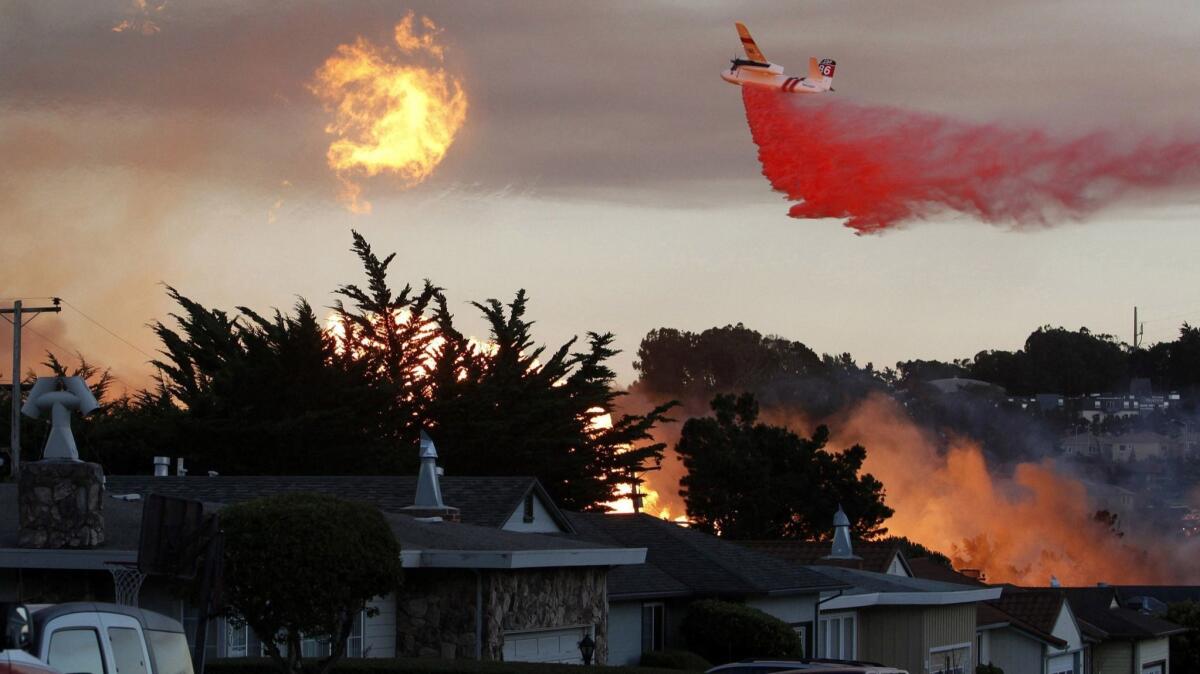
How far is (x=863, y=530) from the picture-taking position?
257 ft

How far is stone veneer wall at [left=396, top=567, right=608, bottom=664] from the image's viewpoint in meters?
27.8

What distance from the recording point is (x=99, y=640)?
15469mm

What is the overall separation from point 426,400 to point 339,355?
3.76 meters

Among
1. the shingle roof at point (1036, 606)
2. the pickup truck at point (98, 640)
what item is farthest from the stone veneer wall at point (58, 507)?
the shingle roof at point (1036, 606)

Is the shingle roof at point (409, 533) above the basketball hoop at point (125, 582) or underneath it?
above

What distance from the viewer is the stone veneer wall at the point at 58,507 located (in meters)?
24.1

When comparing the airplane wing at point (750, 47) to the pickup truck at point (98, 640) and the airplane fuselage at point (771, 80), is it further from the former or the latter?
the pickup truck at point (98, 640)

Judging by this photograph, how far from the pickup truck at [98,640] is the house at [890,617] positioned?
25617mm

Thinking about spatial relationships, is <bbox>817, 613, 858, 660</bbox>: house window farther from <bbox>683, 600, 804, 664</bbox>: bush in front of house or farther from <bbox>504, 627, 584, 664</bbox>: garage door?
<bbox>504, 627, 584, 664</bbox>: garage door

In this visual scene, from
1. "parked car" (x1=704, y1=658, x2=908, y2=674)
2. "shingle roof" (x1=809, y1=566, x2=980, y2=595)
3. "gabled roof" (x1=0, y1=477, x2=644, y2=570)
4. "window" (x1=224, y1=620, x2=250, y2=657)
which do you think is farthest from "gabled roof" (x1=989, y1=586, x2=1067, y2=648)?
"window" (x1=224, y1=620, x2=250, y2=657)

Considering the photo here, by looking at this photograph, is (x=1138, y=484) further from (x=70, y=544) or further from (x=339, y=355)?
(x=70, y=544)

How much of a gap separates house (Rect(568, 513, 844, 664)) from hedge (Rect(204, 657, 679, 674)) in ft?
27.5

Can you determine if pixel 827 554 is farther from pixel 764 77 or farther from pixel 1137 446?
pixel 1137 446

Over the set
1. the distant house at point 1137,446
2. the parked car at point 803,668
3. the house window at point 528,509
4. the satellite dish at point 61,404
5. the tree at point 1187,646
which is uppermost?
the distant house at point 1137,446
